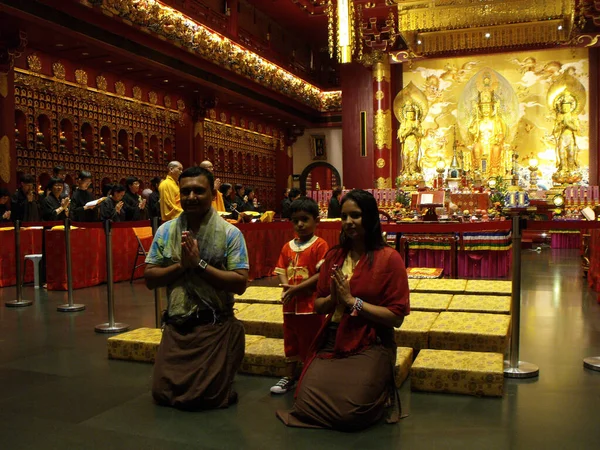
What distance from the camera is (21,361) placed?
4.17 m

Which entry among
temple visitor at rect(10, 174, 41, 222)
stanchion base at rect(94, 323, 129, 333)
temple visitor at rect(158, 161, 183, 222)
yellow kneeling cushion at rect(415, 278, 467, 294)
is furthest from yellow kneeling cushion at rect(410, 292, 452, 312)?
temple visitor at rect(10, 174, 41, 222)

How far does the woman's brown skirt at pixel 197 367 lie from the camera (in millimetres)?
3119

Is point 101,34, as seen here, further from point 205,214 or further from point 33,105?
point 205,214

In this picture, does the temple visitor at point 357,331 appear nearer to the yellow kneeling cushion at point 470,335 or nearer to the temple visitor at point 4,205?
the yellow kneeling cushion at point 470,335

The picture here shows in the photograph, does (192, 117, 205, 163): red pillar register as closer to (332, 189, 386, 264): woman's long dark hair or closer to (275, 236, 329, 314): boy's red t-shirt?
(275, 236, 329, 314): boy's red t-shirt

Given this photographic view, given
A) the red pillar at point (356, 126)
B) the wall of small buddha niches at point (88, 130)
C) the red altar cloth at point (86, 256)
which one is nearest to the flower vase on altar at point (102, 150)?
the wall of small buddha niches at point (88, 130)

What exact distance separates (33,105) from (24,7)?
101 inches

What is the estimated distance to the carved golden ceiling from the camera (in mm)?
14641

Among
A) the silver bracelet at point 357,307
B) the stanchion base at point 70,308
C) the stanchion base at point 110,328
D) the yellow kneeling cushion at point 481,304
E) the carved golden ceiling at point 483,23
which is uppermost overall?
A: the carved golden ceiling at point 483,23

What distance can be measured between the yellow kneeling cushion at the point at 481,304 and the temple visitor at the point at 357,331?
196 centimetres

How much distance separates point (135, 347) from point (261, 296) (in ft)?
4.94

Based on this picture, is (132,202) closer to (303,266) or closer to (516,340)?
(303,266)

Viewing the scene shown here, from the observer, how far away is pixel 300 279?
3441mm

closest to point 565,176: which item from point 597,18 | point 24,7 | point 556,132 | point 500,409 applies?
point 556,132
